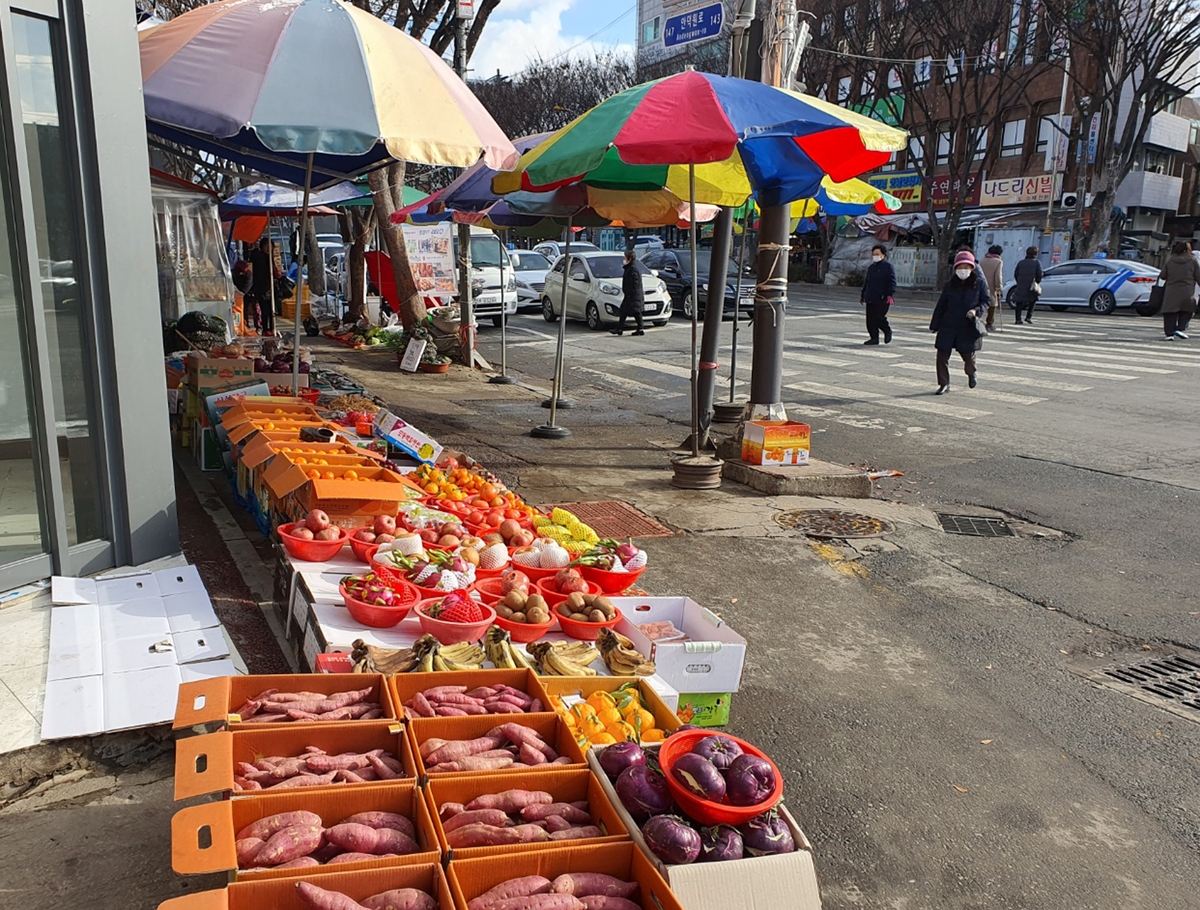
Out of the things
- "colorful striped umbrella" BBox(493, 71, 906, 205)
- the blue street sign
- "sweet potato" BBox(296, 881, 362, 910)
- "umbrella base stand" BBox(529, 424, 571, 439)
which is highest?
the blue street sign

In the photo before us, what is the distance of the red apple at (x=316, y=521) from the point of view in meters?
4.79

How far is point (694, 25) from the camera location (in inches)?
372

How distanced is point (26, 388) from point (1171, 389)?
14.1 meters

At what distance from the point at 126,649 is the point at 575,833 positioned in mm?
2637

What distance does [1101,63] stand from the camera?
26.3m

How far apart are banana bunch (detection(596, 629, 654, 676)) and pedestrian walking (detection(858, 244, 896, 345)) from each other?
47.5 feet

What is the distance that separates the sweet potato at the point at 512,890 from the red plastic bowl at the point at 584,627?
1.81 metres

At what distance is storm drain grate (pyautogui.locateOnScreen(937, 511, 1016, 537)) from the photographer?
7.14m

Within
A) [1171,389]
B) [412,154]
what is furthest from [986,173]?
[412,154]

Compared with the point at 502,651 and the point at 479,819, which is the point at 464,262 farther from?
the point at 479,819

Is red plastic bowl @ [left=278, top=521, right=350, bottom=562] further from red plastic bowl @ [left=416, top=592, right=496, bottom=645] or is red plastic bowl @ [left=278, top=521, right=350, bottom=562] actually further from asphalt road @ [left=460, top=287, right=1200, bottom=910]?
asphalt road @ [left=460, top=287, right=1200, bottom=910]

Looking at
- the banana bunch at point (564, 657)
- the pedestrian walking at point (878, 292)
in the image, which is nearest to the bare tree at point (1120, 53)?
the pedestrian walking at point (878, 292)

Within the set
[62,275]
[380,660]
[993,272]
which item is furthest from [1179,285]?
[62,275]

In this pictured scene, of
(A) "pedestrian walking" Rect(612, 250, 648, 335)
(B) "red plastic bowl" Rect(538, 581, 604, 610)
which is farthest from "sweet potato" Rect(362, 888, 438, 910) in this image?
(A) "pedestrian walking" Rect(612, 250, 648, 335)
